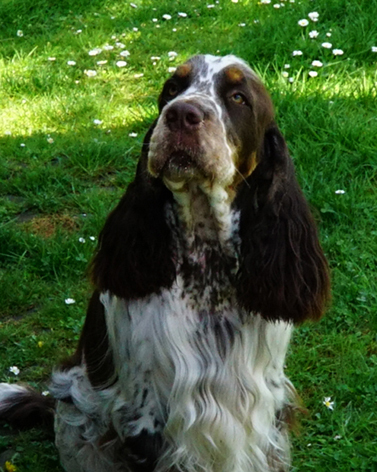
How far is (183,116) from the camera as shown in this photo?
350cm

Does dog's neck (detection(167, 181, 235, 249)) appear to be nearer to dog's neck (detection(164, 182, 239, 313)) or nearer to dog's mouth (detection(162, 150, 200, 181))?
dog's neck (detection(164, 182, 239, 313))

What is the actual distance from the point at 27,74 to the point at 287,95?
2250 mm

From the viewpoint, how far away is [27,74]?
7883 mm

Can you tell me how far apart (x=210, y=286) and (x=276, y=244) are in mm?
293

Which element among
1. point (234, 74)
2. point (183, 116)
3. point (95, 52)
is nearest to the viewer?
point (183, 116)

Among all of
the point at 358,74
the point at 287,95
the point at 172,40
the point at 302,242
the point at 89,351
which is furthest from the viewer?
the point at 172,40

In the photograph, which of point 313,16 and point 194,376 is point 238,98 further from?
point 313,16

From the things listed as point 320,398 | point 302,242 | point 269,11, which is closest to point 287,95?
point 269,11

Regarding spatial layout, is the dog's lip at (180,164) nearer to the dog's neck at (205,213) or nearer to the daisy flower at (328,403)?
the dog's neck at (205,213)

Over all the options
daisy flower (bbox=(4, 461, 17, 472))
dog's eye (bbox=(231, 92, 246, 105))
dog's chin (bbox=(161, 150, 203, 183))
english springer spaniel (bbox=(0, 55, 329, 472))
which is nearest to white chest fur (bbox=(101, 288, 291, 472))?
english springer spaniel (bbox=(0, 55, 329, 472))

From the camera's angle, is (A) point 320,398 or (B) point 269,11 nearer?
(A) point 320,398

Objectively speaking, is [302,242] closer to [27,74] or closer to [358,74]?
[358,74]

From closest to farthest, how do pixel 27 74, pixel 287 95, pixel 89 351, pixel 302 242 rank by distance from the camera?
pixel 302 242, pixel 89 351, pixel 287 95, pixel 27 74

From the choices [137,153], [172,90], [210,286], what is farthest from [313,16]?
[210,286]
